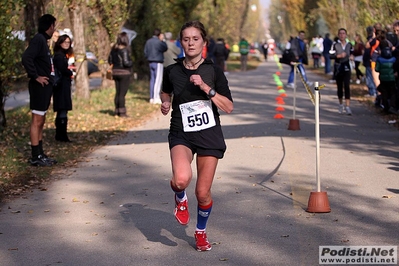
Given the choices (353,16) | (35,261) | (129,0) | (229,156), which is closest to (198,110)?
(35,261)

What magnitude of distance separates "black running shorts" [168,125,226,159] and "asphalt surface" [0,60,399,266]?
34.3 inches

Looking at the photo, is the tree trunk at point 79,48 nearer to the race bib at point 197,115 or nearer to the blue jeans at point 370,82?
the blue jeans at point 370,82

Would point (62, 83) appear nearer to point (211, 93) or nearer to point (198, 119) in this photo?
point (198, 119)

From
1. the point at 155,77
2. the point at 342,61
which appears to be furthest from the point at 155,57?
the point at 342,61

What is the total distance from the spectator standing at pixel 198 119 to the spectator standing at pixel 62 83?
295 inches

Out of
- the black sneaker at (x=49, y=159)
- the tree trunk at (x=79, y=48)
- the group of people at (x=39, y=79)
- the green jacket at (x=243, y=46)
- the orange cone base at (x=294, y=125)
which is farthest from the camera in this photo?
the green jacket at (x=243, y=46)

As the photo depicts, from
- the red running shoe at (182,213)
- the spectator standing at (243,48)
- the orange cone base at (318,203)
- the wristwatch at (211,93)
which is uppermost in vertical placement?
the wristwatch at (211,93)

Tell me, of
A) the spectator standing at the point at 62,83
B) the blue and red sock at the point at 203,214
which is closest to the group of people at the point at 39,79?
the spectator standing at the point at 62,83

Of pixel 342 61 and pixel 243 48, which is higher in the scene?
pixel 342 61

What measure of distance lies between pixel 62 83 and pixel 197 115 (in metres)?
7.99

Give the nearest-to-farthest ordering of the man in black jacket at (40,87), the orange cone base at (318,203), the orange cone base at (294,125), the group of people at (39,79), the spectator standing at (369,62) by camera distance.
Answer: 1. the orange cone base at (318,203)
2. the group of people at (39,79)
3. the man in black jacket at (40,87)
4. the orange cone base at (294,125)
5. the spectator standing at (369,62)

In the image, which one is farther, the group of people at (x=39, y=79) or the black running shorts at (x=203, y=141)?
the group of people at (x=39, y=79)

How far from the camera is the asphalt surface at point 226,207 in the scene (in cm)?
664

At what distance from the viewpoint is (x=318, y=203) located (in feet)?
26.2
